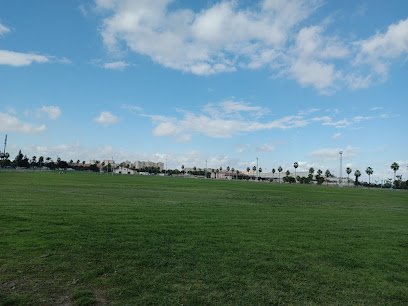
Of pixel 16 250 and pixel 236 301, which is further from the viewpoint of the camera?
pixel 16 250

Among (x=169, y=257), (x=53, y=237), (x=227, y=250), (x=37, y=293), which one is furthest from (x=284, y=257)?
(x=53, y=237)

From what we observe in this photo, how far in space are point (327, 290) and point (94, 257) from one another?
516 cm

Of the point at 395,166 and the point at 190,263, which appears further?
the point at 395,166

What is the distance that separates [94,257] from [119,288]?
1927mm

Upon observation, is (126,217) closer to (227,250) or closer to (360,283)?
(227,250)

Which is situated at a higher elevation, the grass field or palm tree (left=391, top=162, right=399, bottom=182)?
palm tree (left=391, top=162, right=399, bottom=182)

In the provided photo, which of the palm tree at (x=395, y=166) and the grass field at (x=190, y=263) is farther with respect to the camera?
the palm tree at (x=395, y=166)

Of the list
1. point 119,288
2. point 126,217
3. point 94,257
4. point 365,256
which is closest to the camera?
point 119,288

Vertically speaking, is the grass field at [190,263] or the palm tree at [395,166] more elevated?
the palm tree at [395,166]

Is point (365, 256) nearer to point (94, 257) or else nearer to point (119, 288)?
point (119, 288)

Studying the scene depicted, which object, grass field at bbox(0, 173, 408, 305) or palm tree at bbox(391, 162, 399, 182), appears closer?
grass field at bbox(0, 173, 408, 305)

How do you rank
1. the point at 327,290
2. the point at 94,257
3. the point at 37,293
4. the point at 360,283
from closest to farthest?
the point at 37,293 → the point at 327,290 → the point at 360,283 → the point at 94,257

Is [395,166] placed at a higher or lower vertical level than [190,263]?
higher

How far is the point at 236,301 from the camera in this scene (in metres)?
5.10
